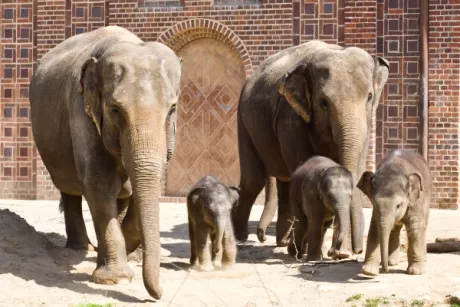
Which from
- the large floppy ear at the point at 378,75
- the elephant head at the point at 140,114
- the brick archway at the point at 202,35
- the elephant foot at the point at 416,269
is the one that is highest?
the brick archway at the point at 202,35

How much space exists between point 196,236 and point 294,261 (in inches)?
40.5

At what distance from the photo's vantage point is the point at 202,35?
17469 millimetres

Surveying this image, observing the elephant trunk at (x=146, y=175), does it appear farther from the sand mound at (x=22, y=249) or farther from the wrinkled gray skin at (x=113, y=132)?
the sand mound at (x=22, y=249)

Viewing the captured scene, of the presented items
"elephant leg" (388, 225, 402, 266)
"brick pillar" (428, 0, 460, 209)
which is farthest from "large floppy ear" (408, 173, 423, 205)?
"brick pillar" (428, 0, 460, 209)

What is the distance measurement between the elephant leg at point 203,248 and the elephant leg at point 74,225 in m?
1.55

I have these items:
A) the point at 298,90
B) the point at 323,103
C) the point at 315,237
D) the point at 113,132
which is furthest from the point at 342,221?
the point at 113,132

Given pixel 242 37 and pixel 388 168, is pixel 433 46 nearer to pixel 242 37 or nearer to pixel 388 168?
pixel 242 37

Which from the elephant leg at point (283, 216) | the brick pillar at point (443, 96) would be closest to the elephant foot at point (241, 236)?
the elephant leg at point (283, 216)

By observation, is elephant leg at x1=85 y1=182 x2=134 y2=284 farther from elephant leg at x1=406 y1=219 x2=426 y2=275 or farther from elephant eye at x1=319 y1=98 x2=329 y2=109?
elephant eye at x1=319 y1=98 x2=329 y2=109

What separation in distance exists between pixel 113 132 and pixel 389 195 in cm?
214

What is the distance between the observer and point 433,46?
1650 centimetres

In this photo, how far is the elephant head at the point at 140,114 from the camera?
24.3 feet

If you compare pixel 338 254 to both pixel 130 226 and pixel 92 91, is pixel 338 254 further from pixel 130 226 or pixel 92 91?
pixel 92 91

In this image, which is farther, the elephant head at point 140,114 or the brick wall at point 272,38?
the brick wall at point 272,38
